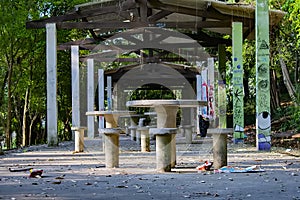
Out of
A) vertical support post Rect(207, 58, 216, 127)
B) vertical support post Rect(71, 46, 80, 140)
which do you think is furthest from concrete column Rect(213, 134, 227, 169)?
vertical support post Rect(207, 58, 216, 127)

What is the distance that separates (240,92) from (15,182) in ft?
27.9

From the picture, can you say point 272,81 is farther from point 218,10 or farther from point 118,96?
point 218,10

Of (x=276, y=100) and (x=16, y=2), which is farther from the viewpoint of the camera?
(x=276, y=100)

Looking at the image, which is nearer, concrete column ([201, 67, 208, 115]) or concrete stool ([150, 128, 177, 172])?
concrete stool ([150, 128, 177, 172])

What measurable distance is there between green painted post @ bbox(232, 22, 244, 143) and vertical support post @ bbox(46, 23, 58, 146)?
455 cm

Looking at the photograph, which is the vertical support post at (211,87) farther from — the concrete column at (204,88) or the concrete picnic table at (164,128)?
the concrete picnic table at (164,128)

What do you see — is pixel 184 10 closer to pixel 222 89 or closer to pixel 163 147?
pixel 222 89

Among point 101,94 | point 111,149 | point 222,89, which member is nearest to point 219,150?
point 111,149

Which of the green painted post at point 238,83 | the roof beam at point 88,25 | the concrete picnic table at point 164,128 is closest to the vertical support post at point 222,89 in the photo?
the green painted post at point 238,83

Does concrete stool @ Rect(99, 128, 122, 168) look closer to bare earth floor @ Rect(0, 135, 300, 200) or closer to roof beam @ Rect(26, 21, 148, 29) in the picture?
bare earth floor @ Rect(0, 135, 300, 200)

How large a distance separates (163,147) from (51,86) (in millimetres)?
7585

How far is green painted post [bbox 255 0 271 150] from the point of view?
1073 cm

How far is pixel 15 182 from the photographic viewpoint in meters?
5.82

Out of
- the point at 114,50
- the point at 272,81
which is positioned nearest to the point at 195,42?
the point at 114,50
